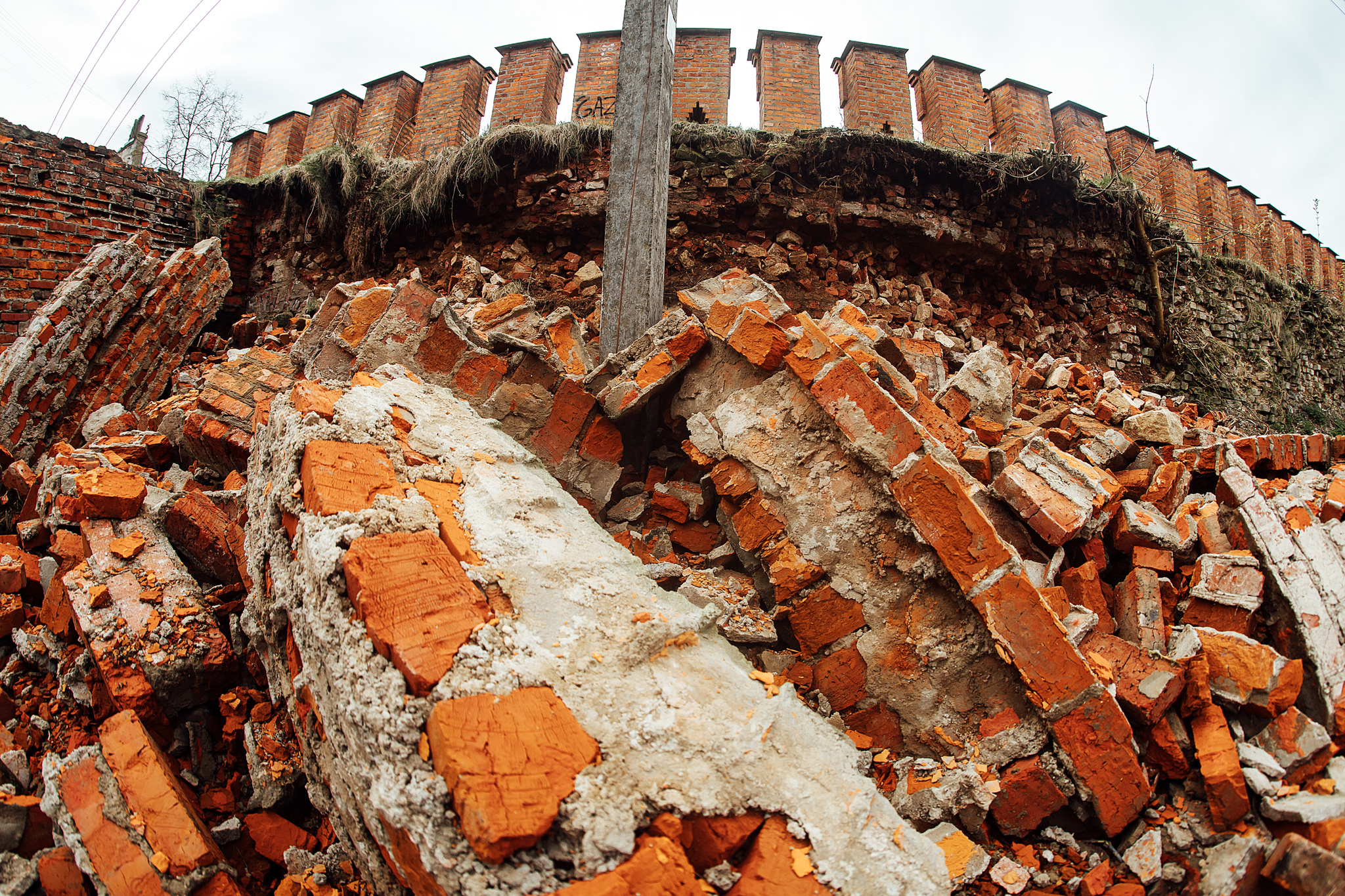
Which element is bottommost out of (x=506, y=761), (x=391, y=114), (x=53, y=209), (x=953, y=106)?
(x=506, y=761)

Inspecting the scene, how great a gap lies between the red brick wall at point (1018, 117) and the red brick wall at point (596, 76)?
442cm

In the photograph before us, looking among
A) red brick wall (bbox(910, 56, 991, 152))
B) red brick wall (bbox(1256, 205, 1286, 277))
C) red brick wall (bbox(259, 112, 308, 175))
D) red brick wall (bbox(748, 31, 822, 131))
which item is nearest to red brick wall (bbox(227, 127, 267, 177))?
red brick wall (bbox(259, 112, 308, 175))

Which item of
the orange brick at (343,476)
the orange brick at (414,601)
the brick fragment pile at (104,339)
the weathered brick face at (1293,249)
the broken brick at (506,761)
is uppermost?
the weathered brick face at (1293,249)

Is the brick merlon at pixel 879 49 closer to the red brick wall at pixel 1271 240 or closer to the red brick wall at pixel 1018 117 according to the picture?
the red brick wall at pixel 1018 117

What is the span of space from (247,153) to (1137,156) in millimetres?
11501

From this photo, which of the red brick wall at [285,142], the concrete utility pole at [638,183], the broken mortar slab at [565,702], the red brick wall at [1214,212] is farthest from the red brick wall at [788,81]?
the broken mortar slab at [565,702]

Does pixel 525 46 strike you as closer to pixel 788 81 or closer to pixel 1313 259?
pixel 788 81

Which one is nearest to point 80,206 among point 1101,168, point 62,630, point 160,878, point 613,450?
point 62,630

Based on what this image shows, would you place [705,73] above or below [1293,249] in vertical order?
below

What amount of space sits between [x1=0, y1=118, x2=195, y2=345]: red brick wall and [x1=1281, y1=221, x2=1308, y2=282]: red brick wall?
50.2 feet

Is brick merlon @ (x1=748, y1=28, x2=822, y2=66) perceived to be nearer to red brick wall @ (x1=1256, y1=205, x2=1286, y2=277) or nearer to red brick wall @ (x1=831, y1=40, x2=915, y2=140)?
red brick wall @ (x1=831, y1=40, x2=915, y2=140)

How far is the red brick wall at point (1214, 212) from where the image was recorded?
27.6ft

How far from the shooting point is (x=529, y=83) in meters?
7.22

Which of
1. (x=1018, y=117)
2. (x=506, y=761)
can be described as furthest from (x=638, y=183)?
(x=1018, y=117)
